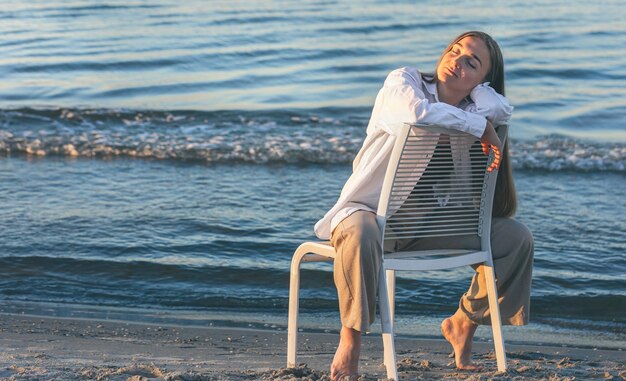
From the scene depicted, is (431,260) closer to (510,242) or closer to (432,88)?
(510,242)

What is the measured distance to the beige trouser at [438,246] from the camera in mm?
3525

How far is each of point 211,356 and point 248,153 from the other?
538 cm

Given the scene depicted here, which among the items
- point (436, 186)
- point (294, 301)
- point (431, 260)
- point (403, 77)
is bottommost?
point (294, 301)

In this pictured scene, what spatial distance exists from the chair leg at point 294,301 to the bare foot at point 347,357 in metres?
0.28

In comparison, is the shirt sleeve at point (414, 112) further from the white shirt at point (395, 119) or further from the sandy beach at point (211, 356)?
the sandy beach at point (211, 356)

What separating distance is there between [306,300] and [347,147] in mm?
→ 4576

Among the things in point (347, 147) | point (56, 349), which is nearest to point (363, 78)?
point (347, 147)

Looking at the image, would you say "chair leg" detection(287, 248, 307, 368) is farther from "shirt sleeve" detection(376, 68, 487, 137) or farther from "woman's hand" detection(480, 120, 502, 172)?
"woman's hand" detection(480, 120, 502, 172)

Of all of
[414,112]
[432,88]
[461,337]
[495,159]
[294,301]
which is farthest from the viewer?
[461,337]

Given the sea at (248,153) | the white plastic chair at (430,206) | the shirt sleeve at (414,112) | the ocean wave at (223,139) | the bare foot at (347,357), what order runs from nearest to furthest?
the shirt sleeve at (414,112) < the white plastic chair at (430,206) < the bare foot at (347,357) < the sea at (248,153) < the ocean wave at (223,139)

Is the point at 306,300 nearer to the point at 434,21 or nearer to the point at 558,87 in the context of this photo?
the point at 558,87

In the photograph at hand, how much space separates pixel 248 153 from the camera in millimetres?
9820

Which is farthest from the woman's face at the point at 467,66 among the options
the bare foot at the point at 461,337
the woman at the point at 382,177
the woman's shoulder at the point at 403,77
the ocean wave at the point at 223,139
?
the ocean wave at the point at 223,139

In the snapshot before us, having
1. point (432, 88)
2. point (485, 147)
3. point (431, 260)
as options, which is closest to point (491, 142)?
point (485, 147)
